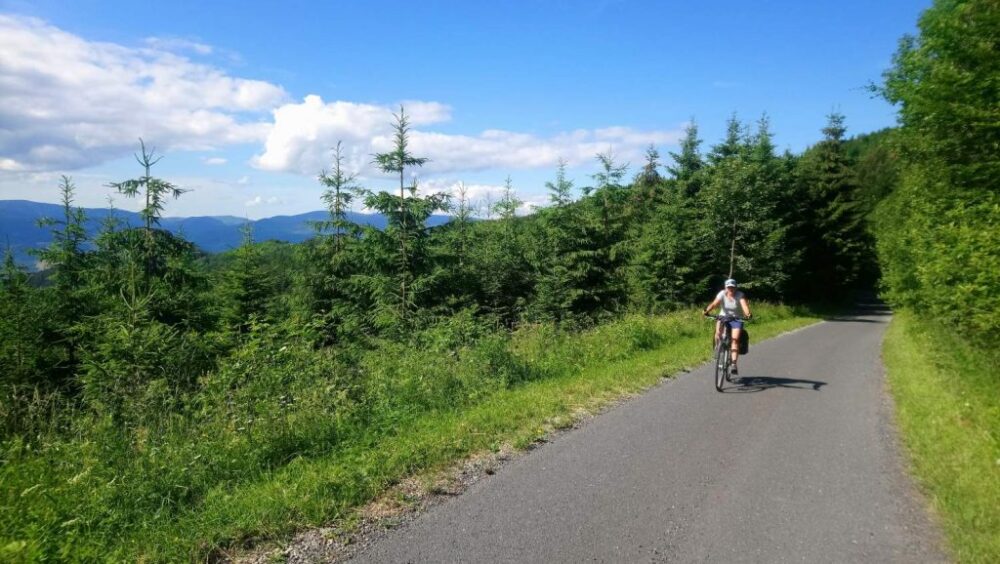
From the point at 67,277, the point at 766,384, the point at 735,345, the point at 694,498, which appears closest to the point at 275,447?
the point at 694,498

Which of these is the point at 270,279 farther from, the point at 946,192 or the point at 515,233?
the point at 946,192

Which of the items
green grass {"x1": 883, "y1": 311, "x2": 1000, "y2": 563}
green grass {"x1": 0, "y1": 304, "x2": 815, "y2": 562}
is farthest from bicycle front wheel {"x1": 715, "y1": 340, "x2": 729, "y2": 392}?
green grass {"x1": 883, "y1": 311, "x2": 1000, "y2": 563}

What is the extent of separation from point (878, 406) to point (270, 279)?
18053 mm

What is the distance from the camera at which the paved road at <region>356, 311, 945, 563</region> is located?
3988 millimetres

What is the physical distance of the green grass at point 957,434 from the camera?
424 cm

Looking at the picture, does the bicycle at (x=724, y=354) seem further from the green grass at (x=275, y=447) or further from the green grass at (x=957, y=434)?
the green grass at (x=957, y=434)

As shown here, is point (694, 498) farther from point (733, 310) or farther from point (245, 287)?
point (245, 287)

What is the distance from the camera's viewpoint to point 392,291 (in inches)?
708

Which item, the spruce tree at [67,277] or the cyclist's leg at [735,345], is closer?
the cyclist's leg at [735,345]

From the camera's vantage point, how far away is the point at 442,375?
850 centimetres

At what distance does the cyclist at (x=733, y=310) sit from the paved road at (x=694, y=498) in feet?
5.19

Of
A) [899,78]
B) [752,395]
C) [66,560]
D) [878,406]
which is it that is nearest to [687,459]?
[752,395]

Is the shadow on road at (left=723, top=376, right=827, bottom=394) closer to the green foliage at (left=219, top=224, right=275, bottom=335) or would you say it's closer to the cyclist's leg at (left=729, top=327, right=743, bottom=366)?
the cyclist's leg at (left=729, top=327, right=743, bottom=366)

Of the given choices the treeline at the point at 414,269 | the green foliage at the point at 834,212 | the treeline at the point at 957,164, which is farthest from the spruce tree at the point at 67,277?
the green foliage at the point at 834,212
